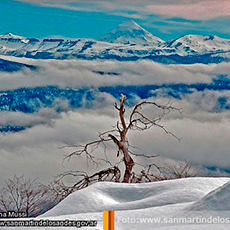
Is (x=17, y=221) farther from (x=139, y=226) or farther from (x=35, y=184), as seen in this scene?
(x=35, y=184)

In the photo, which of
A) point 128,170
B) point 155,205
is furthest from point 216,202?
point 128,170

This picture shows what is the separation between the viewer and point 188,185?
4398mm

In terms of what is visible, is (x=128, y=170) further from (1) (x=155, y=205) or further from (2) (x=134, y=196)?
(1) (x=155, y=205)

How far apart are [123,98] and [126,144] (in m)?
0.98

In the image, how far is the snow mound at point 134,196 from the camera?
4.00 metres

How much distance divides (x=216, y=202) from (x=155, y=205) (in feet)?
2.24

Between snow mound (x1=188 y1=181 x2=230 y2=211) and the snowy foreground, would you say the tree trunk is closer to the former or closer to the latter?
the snowy foreground

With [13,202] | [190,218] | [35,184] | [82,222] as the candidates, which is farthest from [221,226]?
[35,184]

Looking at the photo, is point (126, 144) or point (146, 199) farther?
point (126, 144)

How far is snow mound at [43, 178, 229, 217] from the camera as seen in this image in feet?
13.1

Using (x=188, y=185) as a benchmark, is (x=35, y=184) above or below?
below

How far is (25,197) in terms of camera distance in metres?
9.08

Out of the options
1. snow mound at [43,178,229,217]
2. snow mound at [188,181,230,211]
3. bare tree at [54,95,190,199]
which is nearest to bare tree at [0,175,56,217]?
bare tree at [54,95,190,199]

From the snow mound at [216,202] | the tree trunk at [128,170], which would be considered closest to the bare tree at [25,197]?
the tree trunk at [128,170]
